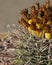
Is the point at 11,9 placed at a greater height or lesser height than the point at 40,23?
greater

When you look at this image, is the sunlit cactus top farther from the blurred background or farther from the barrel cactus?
the blurred background

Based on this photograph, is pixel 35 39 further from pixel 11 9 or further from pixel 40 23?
pixel 11 9

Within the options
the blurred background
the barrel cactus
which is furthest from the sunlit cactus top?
the blurred background

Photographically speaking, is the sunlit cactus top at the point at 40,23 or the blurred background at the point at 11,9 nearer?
the sunlit cactus top at the point at 40,23

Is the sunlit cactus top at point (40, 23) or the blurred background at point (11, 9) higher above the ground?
the blurred background at point (11, 9)

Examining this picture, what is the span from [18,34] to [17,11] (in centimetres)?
242

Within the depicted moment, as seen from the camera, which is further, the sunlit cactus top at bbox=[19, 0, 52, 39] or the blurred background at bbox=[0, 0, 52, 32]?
the blurred background at bbox=[0, 0, 52, 32]

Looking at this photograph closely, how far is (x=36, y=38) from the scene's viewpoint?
2.66 metres

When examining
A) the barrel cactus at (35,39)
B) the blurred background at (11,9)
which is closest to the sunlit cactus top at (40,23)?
the barrel cactus at (35,39)

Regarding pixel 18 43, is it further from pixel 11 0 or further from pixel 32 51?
pixel 11 0

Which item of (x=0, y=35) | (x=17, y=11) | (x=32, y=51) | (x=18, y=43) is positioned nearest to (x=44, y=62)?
(x=32, y=51)

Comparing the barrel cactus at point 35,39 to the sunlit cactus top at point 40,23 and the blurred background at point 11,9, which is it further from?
the blurred background at point 11,9

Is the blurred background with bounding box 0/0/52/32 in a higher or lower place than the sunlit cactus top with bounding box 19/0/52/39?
higher

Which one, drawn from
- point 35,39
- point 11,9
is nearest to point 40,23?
point 35,39
